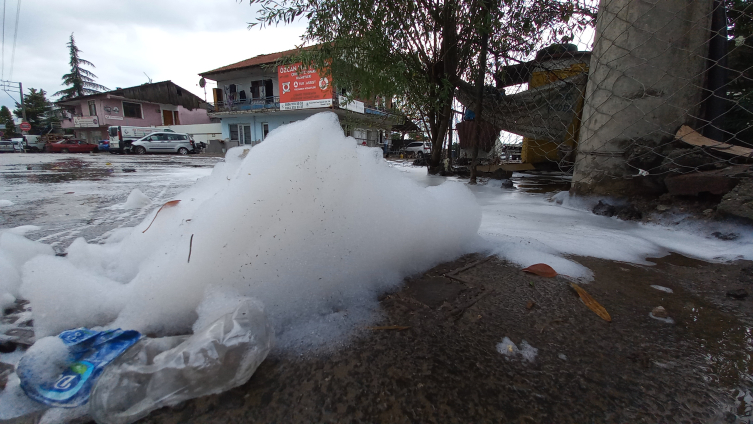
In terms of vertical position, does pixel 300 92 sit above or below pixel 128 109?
above

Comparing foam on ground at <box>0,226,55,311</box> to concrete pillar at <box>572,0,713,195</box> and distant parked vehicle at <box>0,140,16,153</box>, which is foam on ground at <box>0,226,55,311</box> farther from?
distant parked vehicle at <box>0,140,16,153</box>

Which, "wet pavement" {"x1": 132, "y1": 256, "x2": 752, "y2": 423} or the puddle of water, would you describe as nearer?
"wet pavement" {"x1": 132, "y1": 256, "x2": 752, "y2": 423}

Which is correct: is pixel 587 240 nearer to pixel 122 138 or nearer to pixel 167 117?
pixel 122 138

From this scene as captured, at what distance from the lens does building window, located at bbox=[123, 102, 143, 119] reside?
24203 millimetres

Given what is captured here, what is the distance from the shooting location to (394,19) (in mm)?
3549

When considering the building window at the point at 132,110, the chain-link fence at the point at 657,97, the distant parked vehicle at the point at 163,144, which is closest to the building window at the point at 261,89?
the distant parked vehicle at the point at 163,144

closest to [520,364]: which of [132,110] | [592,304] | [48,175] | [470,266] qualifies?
[592,304]

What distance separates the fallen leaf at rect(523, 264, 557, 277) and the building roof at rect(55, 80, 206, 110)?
101ft

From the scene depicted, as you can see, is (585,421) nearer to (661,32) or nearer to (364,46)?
(661,32)

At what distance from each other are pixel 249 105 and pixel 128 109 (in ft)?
38.5

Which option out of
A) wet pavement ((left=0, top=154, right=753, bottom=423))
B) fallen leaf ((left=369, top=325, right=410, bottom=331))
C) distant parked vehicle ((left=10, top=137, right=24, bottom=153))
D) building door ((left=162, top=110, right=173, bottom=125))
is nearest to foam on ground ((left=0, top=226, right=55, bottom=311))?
wet pavement ((left=0, top=154, right=753, bottom=423))

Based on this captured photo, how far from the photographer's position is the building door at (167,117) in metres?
26.2

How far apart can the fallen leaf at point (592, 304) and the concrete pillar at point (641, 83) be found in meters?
1.65

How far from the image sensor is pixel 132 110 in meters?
24.6
